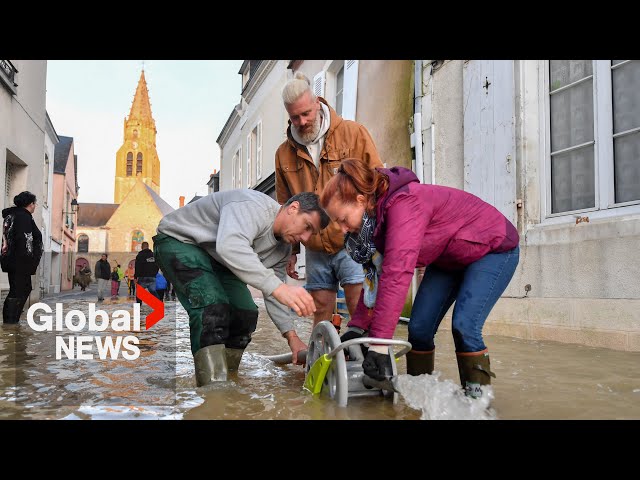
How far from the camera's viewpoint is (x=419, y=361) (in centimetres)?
313

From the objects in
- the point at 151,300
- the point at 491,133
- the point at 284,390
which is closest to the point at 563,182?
the point at 491,133

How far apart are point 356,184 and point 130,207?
6118 cm

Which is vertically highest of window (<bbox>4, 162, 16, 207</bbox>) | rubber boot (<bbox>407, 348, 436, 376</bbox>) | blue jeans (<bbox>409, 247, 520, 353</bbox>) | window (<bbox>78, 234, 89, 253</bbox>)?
window (<bbox>78, 234, 89, 253</bbox>)

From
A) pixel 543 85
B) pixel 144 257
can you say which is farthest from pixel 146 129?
pixel 543 85

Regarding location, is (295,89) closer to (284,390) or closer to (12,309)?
(284,390)

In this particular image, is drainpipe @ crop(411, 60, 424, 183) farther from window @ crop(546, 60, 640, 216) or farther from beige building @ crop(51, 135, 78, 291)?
beige building @ crop(51, 135, 78, 291)

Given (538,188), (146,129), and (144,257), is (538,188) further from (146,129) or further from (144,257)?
(146,129)

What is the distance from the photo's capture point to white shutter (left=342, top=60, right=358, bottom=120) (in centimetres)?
1124

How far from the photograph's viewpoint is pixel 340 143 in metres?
3.93

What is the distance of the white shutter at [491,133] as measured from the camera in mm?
6227

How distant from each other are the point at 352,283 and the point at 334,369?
1153 millimetres

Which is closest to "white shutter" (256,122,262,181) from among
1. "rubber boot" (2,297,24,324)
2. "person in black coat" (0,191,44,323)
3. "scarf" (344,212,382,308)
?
"person in black coat" (0,191,44,323)

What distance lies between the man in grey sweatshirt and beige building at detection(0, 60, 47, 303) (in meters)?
7.94
